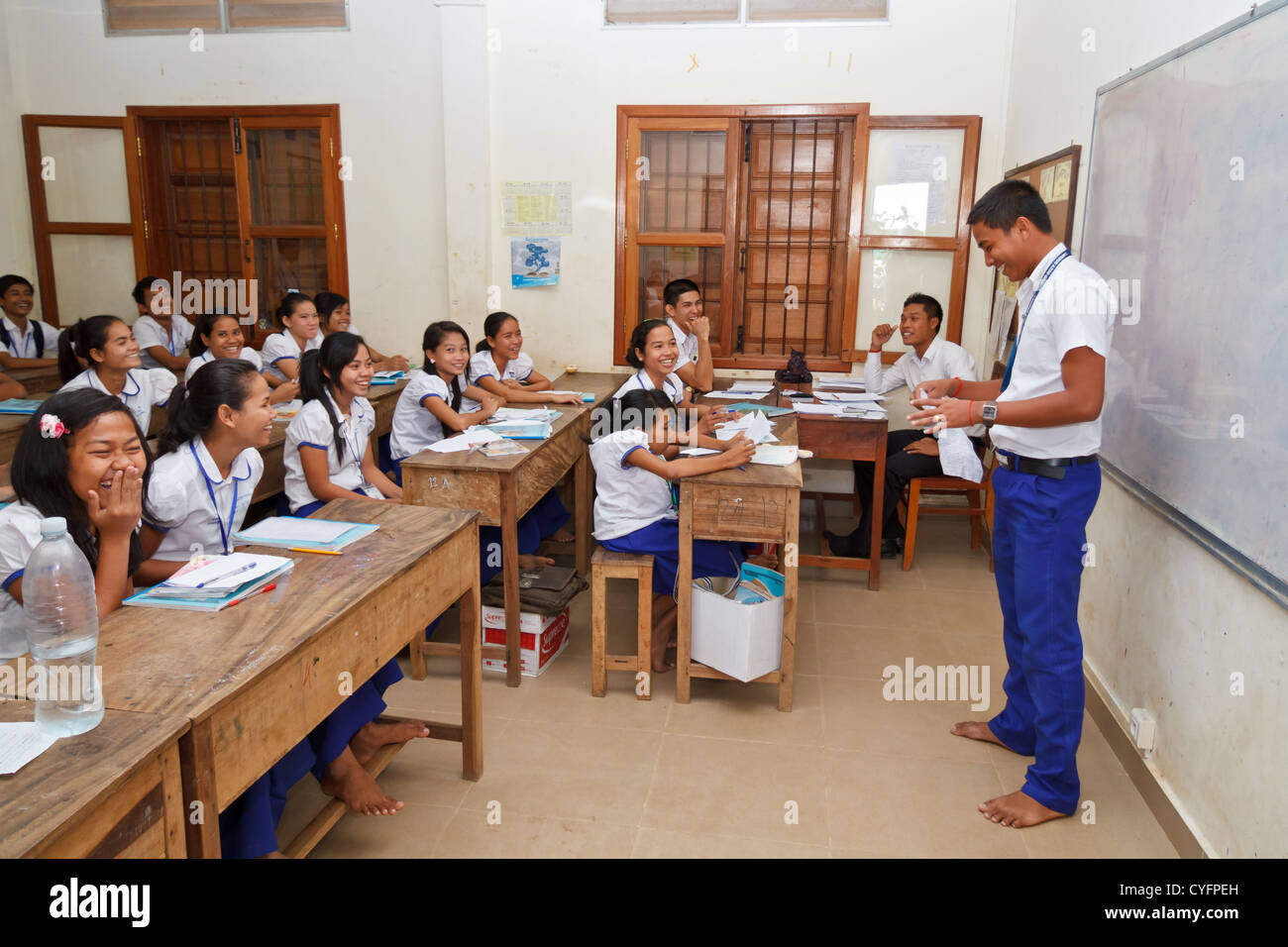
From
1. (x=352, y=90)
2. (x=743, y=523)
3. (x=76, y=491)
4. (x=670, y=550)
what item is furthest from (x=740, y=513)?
(x=352, y=90)

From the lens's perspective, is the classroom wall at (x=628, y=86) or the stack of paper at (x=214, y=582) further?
the classroom wall at (x=628, y=86)

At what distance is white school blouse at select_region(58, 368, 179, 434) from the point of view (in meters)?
3.68

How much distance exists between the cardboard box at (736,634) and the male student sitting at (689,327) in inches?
77.1

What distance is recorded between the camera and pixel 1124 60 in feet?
9.54

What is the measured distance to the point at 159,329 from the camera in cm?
531

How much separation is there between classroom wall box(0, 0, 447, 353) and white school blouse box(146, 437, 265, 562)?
10.9ft

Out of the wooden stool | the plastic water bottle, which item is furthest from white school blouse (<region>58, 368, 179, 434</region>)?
the plastic water bottle

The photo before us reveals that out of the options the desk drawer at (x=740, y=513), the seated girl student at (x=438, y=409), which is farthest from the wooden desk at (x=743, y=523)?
the seated girl student at (x=438, y=409)

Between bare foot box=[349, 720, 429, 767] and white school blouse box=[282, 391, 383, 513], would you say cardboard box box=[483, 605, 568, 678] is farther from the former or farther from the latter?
bare foot box=[349, 720, 429, 767]

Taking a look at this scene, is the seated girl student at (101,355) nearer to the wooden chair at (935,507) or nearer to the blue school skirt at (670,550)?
the blue school skirt at (670,550)

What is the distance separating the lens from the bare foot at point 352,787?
218 centimetres

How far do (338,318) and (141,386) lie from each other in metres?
1.28

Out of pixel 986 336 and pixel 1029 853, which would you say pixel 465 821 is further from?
pixel 986 336

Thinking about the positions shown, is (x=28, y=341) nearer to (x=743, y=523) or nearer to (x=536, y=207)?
(x=536, y=207)
